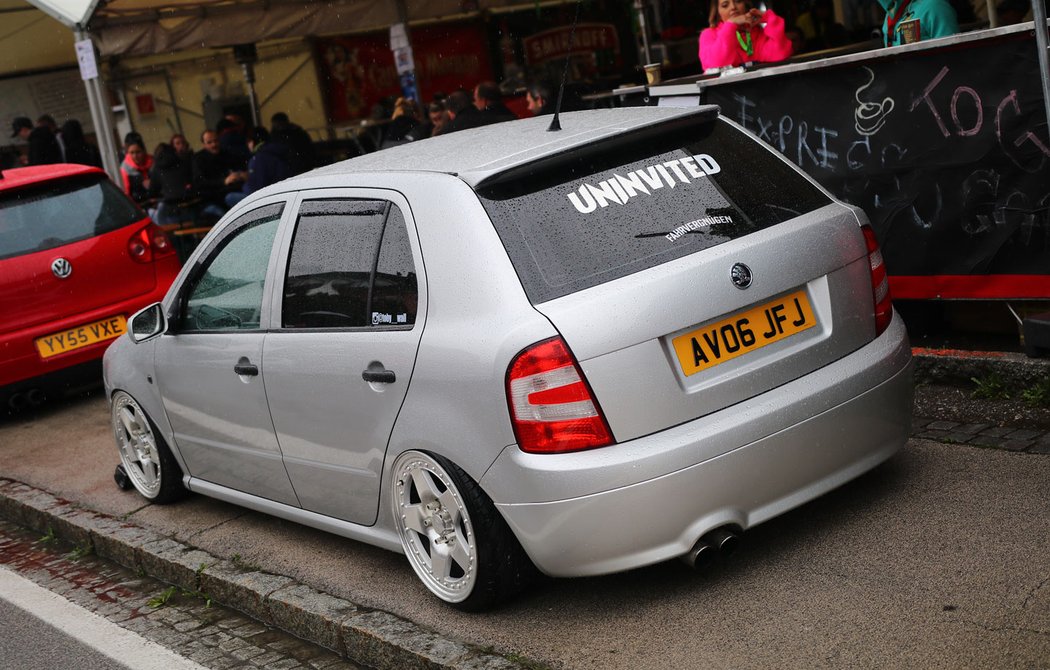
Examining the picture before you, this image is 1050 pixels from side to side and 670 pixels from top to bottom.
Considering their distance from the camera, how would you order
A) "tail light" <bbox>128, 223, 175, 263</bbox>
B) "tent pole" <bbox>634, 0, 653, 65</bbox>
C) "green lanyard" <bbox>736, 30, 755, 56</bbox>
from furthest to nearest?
"tent pole" <bbox>634, 0, 653, 65</bbox>, "tail light" <bbox>128, 223, 175, 263</bbox>, "green lanyard" <bbox>736, 30, 755, 56</bbox>

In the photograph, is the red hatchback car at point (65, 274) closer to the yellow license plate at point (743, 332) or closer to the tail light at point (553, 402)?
the tail light at point (553, 402)

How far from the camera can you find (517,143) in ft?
15.2

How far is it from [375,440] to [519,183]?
3.43 ft

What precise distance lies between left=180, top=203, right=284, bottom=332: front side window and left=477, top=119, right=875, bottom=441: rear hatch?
1.36 m

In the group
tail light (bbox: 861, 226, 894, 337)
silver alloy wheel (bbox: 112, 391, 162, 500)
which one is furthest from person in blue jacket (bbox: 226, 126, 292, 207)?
tail light (bbox: 861, 226, 894, 337)

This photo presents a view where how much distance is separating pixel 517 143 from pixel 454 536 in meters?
1.42

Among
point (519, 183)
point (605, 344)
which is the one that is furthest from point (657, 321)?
point (519, 183)

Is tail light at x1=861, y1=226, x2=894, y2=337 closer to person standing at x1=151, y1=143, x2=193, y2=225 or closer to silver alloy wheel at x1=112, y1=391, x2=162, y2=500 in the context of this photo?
silver alloy wheel at x1=112, y1=391, x2=162, y2=500

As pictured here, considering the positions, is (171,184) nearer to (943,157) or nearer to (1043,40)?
(943,157)

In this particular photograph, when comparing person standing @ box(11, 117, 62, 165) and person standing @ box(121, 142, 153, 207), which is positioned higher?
person standing @ box(11, 117, 62, 165)

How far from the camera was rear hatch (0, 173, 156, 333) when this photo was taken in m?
8.78

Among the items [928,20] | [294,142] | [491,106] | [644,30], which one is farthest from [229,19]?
[928,20]

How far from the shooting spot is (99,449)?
789cm

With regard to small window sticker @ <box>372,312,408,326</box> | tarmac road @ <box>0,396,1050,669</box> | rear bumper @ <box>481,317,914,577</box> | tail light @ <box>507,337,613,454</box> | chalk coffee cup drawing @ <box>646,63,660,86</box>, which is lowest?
tarmac road @ <box>0,396,1050,669</box>
